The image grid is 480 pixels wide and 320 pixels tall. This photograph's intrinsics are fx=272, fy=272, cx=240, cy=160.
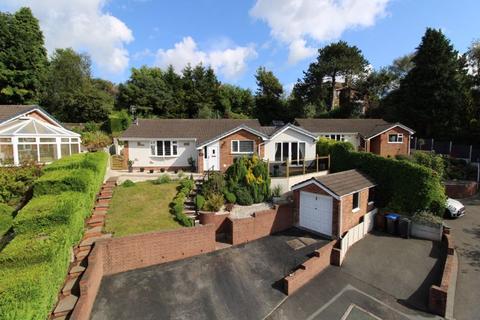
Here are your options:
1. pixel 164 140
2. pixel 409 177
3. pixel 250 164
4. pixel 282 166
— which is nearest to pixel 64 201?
pixel 250 164

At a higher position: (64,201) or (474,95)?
(474,95)

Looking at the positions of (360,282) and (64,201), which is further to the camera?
(360,282)

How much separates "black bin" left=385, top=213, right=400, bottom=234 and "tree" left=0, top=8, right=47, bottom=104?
44362mm

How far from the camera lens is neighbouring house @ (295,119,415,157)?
95.9ft

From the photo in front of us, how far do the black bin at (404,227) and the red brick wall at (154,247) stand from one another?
35.2 feet

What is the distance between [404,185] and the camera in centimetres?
1681

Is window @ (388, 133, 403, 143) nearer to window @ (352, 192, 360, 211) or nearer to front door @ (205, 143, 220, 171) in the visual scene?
window @ (352, 192, 360, 211)

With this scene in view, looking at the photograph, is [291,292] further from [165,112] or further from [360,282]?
[165,112]

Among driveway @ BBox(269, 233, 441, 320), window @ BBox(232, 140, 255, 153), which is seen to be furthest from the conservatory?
driveway @ BBox(269, 233, 441, 320)

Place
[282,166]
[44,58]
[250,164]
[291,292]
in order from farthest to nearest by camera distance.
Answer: [44,58] → [282,166] → [250,164] → [291,292]

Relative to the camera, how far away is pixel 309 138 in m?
23.6

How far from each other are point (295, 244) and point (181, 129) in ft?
51.8

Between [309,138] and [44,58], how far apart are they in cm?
4204

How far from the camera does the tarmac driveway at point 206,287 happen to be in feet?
30.7
